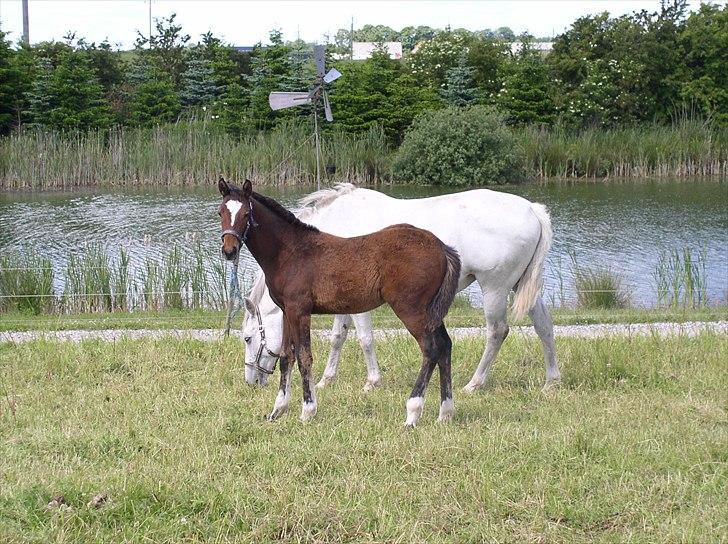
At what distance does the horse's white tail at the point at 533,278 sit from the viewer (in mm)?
7746

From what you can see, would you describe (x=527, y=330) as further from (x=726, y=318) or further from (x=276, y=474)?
(x=276, y=474)

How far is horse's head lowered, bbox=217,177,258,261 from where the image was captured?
6.12 meters

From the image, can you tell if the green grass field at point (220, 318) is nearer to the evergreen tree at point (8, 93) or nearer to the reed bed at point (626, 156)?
the reed bed at point (626, 156)

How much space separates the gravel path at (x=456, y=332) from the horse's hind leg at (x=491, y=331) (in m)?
1.95

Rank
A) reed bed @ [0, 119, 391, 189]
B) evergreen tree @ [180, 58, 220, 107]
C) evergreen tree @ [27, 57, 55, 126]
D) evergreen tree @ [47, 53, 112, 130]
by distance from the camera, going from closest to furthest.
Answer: reed bed @ [0, 119, 391, 189] → evergreen tree @ [47, 53, 112, 130] → evergreen tree @ [27, 57, 55, 126] → evergreen tree @ [180, 58, 220, 107]

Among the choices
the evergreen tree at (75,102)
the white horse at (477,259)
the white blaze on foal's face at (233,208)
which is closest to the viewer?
the white blaze on foal's face at (233,208)

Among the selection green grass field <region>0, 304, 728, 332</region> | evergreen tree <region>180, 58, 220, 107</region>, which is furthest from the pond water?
evergreen tree <region>180, 58, 220, 107</region>

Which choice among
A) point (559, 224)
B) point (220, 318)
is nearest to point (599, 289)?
point (220, 318)

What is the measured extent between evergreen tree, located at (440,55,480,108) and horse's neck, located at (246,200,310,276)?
3112cm

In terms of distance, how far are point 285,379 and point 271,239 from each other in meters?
1.03

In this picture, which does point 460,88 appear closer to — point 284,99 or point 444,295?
point 284,99

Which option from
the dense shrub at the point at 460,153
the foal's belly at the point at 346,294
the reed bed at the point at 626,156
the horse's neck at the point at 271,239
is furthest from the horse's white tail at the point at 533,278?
the reed bed at the point at 626,156

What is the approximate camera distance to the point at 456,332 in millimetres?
10523

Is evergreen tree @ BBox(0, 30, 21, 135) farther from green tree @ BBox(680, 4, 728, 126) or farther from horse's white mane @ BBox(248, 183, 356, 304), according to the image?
horse's white mane @ BBox(248, 183, 356, 304)
